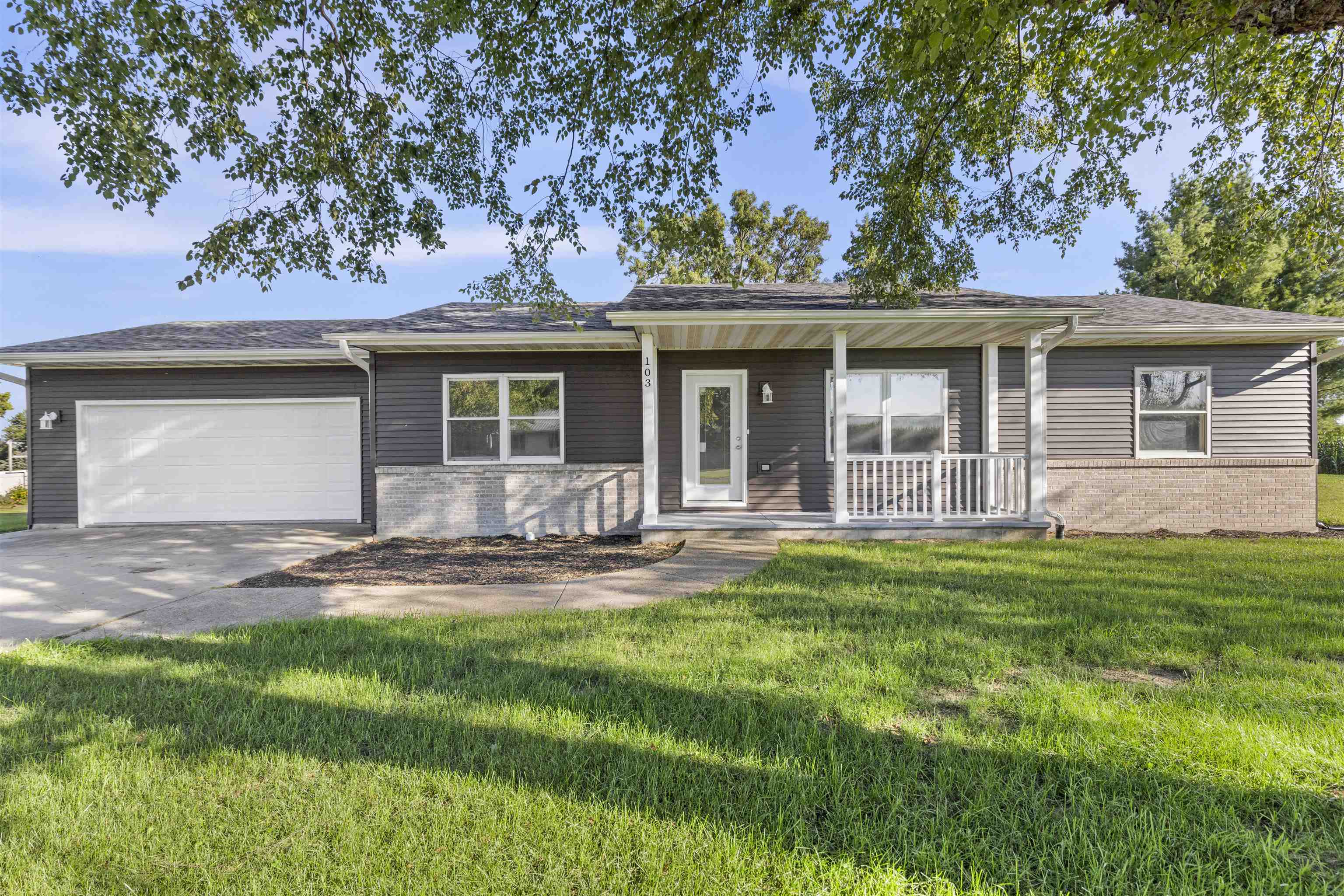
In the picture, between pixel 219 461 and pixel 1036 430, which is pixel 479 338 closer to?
pixel 219 461

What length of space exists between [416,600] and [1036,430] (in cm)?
721

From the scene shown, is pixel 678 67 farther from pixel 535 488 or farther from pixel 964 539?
pixel 964 539

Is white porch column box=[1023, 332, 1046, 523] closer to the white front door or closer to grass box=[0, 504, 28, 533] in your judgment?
the white front door

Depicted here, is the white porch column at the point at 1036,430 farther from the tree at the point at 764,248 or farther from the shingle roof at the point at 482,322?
the tree at the point at 764,248

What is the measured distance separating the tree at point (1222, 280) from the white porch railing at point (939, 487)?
3.15 metres

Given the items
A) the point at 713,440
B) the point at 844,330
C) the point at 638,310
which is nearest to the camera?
the point at 638,310

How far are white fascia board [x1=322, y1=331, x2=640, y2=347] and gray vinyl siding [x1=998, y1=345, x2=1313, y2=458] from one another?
21.7 feet

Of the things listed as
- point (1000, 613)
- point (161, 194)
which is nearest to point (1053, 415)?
point (1000, 613)

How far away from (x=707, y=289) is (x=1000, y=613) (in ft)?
20.4

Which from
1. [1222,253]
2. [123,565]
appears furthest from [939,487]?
[123,565]

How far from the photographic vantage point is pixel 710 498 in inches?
350

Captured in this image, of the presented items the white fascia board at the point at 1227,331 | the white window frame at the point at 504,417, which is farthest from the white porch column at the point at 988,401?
the white window frame at the point at 504,417

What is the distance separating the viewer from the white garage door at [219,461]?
30.7 feet

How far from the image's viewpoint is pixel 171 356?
884 centimetres
